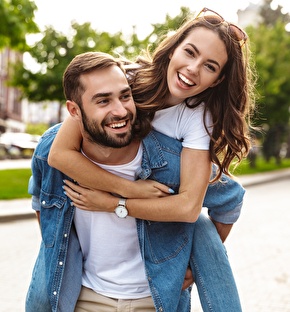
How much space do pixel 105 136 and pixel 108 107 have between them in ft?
0.40

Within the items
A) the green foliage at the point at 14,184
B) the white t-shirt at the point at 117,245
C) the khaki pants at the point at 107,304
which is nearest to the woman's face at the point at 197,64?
the white t-shirt at the point at 117,245

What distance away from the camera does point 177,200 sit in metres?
2.52

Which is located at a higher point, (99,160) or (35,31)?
(99,160)

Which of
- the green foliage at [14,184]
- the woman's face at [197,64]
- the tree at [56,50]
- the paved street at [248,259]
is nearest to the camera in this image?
the woman's face at [197,64]

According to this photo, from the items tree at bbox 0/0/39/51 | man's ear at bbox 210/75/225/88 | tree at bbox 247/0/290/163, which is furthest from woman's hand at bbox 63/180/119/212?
tree at bbox 247/0/290/163

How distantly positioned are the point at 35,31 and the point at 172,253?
12685 millimetres

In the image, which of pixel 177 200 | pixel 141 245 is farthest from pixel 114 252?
pixel 177 200

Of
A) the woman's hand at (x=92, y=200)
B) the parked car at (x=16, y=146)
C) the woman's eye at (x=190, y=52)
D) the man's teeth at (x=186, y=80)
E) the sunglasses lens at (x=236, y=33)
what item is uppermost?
the sunglasses lens at (x=236, y=33)

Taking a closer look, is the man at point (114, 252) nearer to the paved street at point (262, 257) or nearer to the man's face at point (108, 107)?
the man's face at point (108, 107)

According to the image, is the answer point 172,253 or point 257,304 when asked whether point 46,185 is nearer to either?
point 172,253

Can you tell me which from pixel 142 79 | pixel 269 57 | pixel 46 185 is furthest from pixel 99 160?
pixel 269 57

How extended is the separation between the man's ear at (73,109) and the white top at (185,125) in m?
0.38

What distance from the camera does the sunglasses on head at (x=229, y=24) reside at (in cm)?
274

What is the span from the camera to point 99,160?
2621 mm
